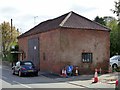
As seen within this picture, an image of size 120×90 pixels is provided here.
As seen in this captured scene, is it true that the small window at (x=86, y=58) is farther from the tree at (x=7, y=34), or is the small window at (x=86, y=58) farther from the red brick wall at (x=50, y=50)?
the tree at (x=7, y=34)

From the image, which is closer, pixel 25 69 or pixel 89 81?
pixel 89 81

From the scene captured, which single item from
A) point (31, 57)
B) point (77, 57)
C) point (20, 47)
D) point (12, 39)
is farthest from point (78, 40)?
point (12, 39)

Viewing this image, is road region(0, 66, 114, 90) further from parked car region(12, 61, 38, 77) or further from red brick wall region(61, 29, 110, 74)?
red brick wall region(61, 29, 110, 74)

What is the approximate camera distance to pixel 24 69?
26.8 metres

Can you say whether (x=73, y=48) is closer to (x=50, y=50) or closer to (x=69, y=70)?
(x=50, y=50)

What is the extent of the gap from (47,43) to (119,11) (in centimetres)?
951

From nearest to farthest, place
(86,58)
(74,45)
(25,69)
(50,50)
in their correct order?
1. (25,69)
2. (74,45)
3. (86,58)
4. (50,50)

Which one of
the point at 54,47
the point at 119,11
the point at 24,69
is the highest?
the point at 119,11

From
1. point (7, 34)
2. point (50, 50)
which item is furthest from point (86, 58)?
point (7, 34)

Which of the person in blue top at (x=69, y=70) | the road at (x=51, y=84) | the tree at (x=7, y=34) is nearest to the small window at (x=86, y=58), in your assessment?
the person in blue top at (x=69, y=70)

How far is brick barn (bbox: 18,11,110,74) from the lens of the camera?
28578 millimetres

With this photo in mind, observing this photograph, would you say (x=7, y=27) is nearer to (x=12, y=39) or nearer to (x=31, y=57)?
(x=12, y=39)

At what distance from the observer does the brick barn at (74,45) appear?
93.8ft

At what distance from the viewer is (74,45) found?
95.5 ft
